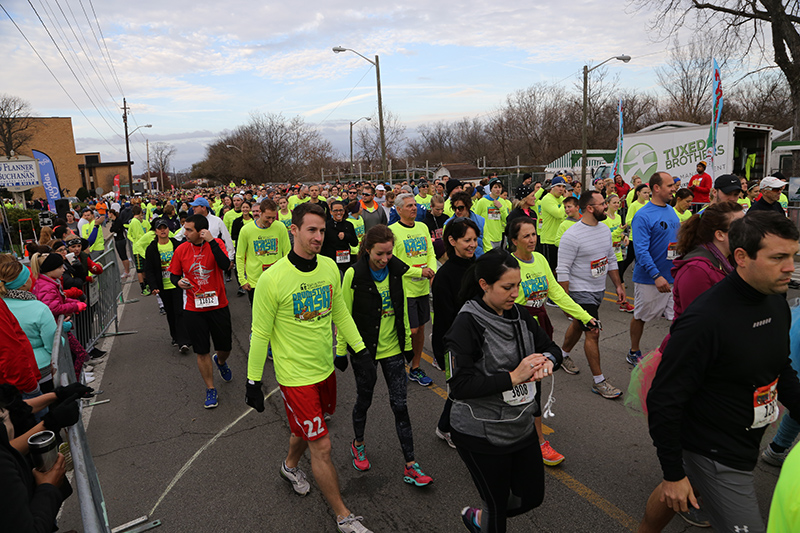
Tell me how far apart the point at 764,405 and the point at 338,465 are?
3.13m

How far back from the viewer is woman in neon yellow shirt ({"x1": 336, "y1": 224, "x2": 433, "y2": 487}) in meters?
3.85

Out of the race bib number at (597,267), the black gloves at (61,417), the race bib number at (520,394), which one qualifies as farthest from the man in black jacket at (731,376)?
the black gloves at (61,417)

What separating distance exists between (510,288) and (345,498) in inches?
89.9

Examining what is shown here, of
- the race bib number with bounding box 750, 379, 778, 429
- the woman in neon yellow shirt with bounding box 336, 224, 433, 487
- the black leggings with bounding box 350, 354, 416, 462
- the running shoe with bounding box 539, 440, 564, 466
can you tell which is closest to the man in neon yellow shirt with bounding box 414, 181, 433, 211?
the woman in neon yellow shirt with bounding box 336, 224, 433, 487

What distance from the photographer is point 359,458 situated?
13.5 ft

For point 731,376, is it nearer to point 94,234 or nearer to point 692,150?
point 94,234

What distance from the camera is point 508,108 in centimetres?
6278

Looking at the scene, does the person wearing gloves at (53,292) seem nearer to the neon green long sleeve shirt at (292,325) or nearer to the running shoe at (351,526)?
the neon green long sleeve shirt at (292,325)

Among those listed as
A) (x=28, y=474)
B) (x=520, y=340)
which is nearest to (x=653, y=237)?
(x=520, y=340)

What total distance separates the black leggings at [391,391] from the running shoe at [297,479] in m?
0.53

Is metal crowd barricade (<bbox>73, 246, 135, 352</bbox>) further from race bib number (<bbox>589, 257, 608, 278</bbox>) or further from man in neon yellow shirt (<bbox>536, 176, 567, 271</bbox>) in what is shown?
man in neon yellow shirt (<bbox>536, 176, 567, 271</bbox>)

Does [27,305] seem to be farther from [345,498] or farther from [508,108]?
[508,108]

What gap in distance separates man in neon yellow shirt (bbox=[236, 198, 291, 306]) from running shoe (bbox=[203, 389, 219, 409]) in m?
1.61

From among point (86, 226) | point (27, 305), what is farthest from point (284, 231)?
point (86, 226)
